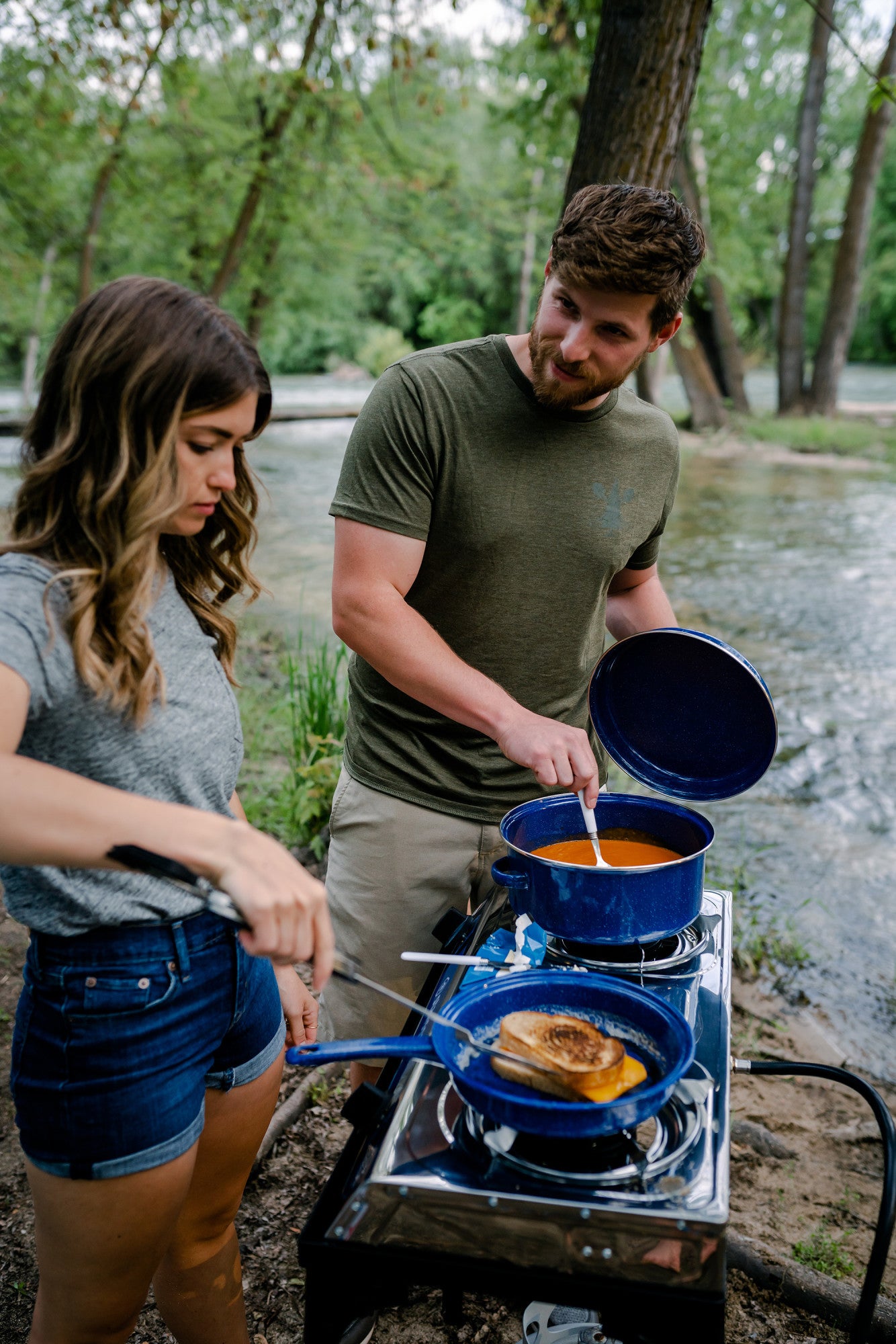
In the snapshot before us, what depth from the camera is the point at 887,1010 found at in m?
3.52

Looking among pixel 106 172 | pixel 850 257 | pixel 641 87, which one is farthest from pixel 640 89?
pixel 850 257

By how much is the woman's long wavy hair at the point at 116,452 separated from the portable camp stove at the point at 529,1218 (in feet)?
2.08

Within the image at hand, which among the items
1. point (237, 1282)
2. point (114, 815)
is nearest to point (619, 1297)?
point (114, 815)

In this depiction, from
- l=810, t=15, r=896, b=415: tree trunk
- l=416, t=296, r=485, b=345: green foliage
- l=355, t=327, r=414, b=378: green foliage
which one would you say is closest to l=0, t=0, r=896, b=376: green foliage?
l=810, t=15, r=896, b=415: tree trunk

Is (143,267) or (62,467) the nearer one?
(62,467)

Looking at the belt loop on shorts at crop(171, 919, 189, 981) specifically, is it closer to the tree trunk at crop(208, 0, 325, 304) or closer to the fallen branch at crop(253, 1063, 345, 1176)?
the fallen branch at crop(253, 1063, 345, 1176)

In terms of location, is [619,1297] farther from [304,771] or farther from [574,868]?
[304,771]

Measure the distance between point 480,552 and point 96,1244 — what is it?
1306mm

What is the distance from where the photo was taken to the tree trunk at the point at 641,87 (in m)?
3.28

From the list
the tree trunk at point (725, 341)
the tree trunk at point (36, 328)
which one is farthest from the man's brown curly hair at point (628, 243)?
the tree trunk at point (725, 341)

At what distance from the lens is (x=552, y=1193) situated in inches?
41.8

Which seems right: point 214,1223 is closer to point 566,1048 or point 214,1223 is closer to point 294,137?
point 566,1048

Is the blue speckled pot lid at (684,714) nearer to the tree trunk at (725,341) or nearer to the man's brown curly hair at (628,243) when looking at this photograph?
the man's brown curly hair at (628,243)

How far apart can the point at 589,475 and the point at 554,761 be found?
27.8 inches
